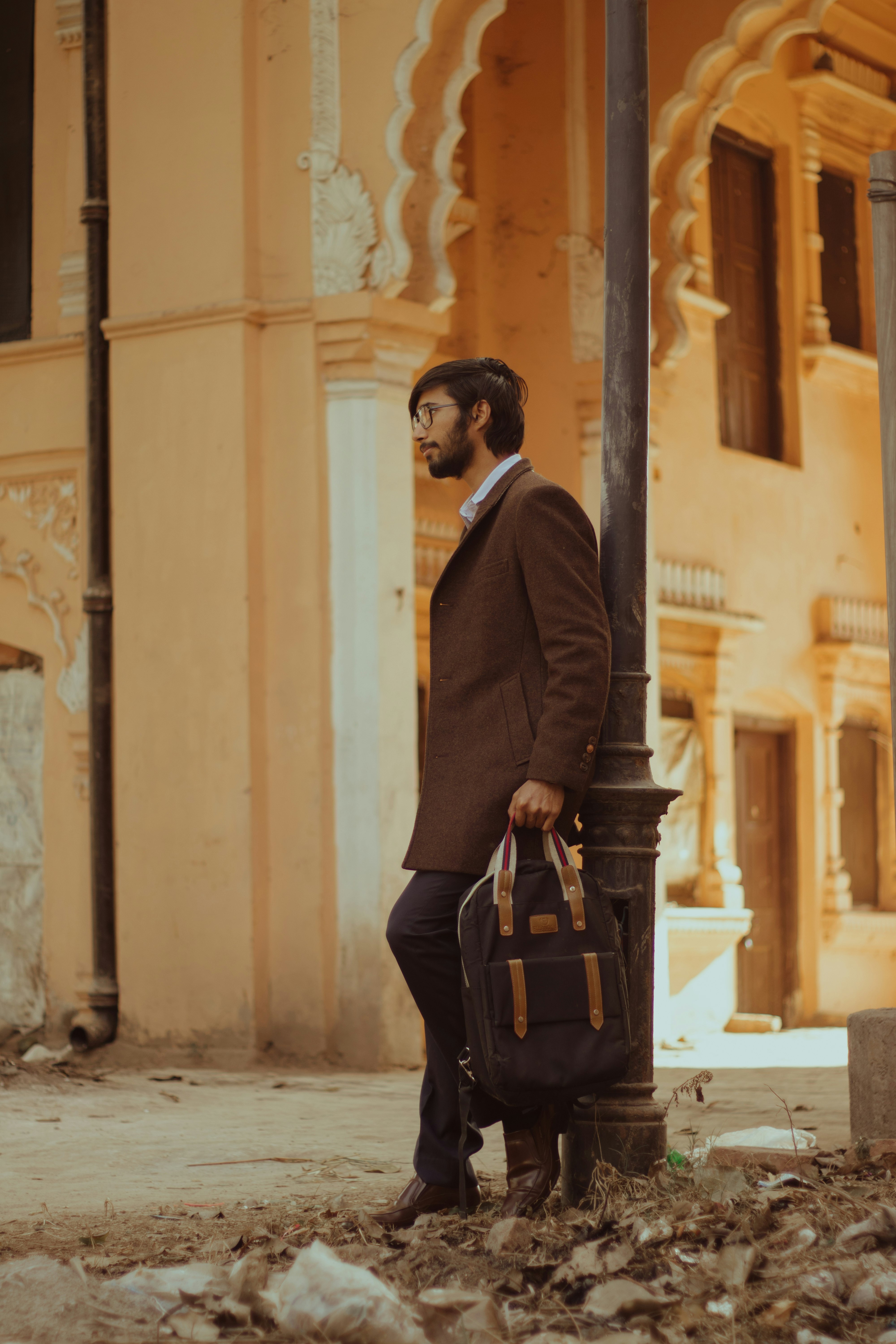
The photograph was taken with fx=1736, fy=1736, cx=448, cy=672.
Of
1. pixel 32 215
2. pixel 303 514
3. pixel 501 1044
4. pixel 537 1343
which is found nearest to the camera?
pixel 537 1343

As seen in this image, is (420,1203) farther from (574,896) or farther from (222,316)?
(222,316)

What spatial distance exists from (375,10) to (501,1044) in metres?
5.31

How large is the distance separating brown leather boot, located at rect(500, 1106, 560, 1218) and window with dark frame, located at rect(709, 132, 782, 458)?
28.1 ft

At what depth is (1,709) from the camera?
8.46 meters

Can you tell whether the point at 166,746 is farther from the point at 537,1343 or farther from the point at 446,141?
the point at 537,1343

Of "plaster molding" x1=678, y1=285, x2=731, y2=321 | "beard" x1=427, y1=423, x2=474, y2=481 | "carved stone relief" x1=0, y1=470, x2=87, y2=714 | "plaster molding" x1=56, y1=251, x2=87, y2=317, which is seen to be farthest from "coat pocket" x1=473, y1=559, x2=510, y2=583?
"plaster molding" x1=678, y1=285, x2=731, y2=321

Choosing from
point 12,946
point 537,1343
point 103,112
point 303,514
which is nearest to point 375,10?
point 103,112

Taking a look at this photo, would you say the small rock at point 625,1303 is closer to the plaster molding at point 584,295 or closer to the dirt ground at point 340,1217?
the dirt ground at point 340,1217

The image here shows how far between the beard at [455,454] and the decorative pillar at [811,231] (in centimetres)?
907

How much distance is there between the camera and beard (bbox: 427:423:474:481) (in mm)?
3926

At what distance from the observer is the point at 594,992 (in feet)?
11.7

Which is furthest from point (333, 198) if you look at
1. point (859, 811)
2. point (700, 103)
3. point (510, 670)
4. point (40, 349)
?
point (859, 811)

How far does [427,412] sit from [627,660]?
726 millimetres

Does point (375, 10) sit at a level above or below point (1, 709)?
above
